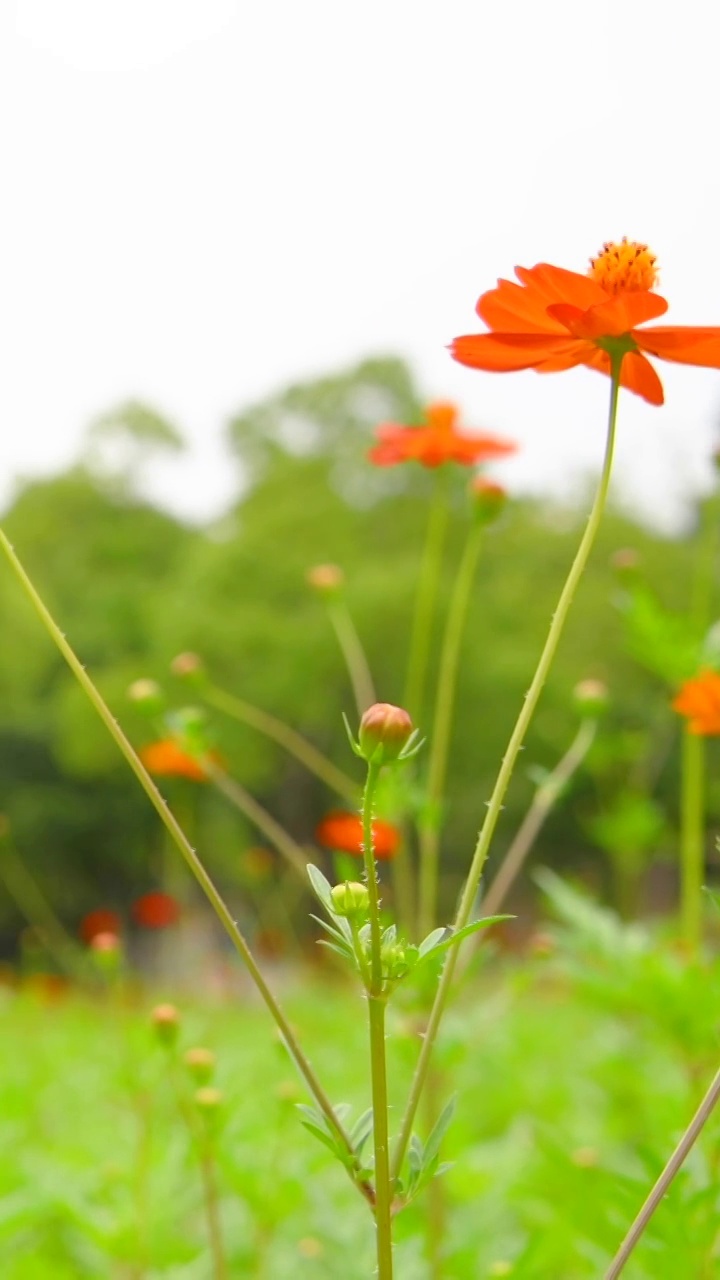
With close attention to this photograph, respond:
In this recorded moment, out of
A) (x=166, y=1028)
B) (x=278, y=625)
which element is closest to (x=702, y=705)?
(x=166, y=1028)

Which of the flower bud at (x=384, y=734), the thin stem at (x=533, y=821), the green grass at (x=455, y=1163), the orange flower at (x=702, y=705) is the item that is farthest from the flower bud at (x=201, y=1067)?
the flower bud at (x=384, y=734)

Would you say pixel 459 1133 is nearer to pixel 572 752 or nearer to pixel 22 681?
pixel 572 752

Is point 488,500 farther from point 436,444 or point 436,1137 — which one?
point 436,1137

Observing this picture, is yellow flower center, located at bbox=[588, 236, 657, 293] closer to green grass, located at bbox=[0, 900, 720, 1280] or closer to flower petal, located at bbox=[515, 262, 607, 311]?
flower petal, located at bbox=[515, 262, 607, 311]

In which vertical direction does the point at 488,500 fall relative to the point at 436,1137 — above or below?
above

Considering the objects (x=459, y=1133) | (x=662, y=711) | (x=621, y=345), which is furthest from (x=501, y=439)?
(x=662, y=711)

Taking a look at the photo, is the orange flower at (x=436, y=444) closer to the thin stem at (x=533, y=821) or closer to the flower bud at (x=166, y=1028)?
the thin stem at (x=533, y=821)

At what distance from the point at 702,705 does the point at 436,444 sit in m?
0.28

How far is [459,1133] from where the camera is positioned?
1244mm

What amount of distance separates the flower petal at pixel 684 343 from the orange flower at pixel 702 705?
35 centimetres

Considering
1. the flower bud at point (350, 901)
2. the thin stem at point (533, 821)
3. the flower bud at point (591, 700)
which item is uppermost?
the flower bud at point (350, 901)

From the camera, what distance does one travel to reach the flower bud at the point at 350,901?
35 centimetres

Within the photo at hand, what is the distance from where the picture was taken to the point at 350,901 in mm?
349

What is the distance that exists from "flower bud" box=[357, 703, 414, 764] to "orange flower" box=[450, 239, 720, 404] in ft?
0.43
